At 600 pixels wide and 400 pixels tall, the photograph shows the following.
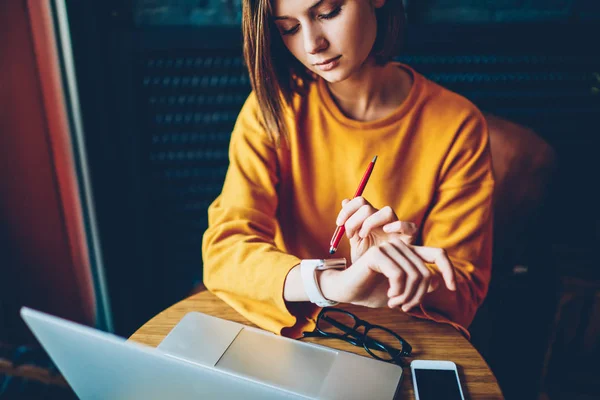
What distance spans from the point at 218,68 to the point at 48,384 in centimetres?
145

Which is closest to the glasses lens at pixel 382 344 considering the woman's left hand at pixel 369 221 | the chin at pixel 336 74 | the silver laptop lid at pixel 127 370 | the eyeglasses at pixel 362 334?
the eyeglasses at pixel 362 334

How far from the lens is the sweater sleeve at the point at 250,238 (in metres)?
0.94

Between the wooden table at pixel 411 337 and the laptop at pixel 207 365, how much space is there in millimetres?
25

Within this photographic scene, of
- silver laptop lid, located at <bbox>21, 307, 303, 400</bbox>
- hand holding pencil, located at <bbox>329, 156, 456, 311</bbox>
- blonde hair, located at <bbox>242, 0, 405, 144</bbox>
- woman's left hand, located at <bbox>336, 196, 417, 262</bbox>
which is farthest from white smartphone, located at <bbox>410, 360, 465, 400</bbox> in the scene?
blonde hair, located at <bbox>242, 0, 405, 144</bbox>

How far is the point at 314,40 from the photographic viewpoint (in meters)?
0.91

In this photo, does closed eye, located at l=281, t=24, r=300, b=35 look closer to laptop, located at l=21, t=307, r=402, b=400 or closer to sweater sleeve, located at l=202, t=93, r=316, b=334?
sweater sleeve, located at l=202, t=93, r=316, b=334

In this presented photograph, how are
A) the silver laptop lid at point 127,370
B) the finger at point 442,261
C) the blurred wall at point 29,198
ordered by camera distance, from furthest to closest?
the blurred wall at point 29,198, the finger at point 442,261, the silver laptop lid at point 127,370

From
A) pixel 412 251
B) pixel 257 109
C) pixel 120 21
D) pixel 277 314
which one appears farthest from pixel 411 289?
pixel 120 21

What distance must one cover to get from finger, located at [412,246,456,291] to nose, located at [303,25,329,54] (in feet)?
1.46

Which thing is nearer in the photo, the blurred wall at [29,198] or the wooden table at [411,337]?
the wooden table at [411,337]

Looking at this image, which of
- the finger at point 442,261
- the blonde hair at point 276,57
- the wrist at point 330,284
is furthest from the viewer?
the blonde hair at point 276,57

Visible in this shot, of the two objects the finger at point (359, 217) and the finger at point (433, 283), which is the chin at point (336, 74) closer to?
the finger at point (359, 217)

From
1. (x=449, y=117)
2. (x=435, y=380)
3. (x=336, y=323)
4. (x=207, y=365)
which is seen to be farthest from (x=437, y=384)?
(x=449, y=117)

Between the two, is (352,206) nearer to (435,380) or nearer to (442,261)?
(442,261)
